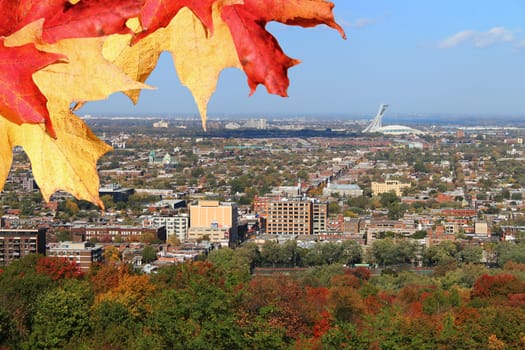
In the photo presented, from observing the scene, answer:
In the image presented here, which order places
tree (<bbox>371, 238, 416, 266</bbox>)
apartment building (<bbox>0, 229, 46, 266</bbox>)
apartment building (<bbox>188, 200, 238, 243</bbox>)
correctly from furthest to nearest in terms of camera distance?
apartment building (<bbox>188, 200, 238, 243</bbox>), tree (<bbox>371, 238, 416, 266</bbox>), apartment building (<bbox>0, 229, 46, 266</bbox>)

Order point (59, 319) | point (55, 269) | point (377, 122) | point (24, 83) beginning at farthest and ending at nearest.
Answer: point (377, 122) → point (55, 269) → point (59, 319) → point (24, 83)

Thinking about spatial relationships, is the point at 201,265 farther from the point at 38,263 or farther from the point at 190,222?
the point at 190,222

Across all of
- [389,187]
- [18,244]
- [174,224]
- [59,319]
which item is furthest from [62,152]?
[389,187]

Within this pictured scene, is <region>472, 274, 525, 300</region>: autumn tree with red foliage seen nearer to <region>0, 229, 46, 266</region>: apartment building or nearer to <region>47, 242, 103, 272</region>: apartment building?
<region>47, 242, 103, 272</region>: apartment building

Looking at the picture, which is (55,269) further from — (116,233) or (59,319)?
(116,233)

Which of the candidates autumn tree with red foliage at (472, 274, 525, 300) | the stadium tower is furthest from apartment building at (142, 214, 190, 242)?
the stadium tower

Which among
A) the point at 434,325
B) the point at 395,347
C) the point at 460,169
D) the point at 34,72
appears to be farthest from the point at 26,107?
the point at 460,169

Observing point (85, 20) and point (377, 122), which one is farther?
point (377, 122)
